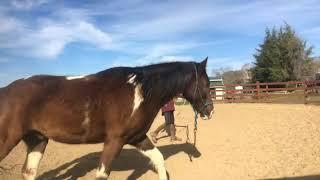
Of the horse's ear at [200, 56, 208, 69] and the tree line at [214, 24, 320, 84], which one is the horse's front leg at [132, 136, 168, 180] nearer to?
the horse's ear at [200, 56, 208, 69]

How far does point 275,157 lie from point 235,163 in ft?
3.24

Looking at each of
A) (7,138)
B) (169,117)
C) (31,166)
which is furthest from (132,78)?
(169,117)

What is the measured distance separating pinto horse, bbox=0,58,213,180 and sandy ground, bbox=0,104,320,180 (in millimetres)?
1922

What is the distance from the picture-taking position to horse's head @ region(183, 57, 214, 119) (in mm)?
7301

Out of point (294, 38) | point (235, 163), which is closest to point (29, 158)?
point (235, 163)

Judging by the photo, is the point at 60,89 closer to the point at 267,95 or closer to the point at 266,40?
the point at 267,95

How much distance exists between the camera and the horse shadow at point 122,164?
888cm

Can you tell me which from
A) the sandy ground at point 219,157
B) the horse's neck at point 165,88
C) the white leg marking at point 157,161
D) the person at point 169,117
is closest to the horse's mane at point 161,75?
the horse's neck at point 165,88

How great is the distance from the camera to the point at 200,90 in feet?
24.2

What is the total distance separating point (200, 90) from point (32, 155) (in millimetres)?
2944

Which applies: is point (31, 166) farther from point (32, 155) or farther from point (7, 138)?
point (7, 138)

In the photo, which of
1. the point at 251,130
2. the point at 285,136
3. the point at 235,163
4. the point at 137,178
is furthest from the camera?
the point at 251,130

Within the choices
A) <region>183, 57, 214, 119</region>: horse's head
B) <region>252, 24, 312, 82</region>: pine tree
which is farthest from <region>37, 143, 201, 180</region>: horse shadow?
<region>252, 24, 312, 82</region>: pine tree

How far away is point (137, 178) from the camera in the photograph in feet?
27.4
